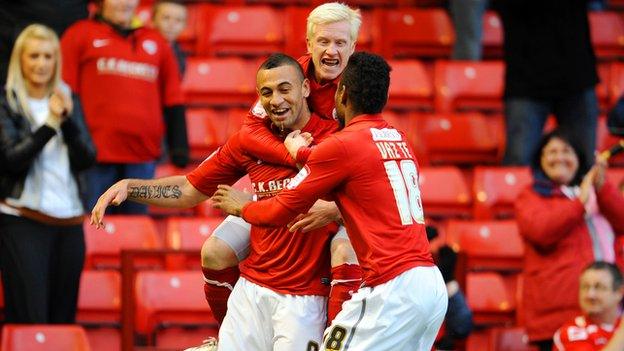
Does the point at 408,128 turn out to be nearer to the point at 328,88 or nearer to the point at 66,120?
the point at 66,120

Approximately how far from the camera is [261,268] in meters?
6.82

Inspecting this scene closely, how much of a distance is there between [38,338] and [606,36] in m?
5.86

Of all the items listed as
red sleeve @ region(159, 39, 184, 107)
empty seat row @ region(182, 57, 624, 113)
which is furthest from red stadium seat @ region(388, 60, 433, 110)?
red sleeve @ region(159, 39, 184, 107)

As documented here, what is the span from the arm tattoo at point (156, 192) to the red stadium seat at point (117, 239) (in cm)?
259

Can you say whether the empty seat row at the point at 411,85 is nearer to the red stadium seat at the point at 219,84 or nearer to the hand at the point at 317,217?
the red stadium seat at the point at 219,84

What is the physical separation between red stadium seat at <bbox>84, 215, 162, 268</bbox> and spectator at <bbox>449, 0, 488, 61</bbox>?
10.1ft

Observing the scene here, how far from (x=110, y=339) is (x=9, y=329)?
1.03 metres

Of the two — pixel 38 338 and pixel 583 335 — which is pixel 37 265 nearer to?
pixel 38 338

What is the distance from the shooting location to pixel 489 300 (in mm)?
9586

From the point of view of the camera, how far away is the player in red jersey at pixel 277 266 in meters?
6.66

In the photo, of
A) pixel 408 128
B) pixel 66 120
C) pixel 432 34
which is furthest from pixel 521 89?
pixel 66 120

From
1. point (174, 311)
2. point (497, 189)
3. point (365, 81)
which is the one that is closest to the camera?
point (365, 81)

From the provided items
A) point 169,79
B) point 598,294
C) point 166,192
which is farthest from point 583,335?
point 169,79

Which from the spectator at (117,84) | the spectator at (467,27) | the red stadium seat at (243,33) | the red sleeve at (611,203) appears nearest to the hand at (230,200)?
the red sleeve at (611,203)
